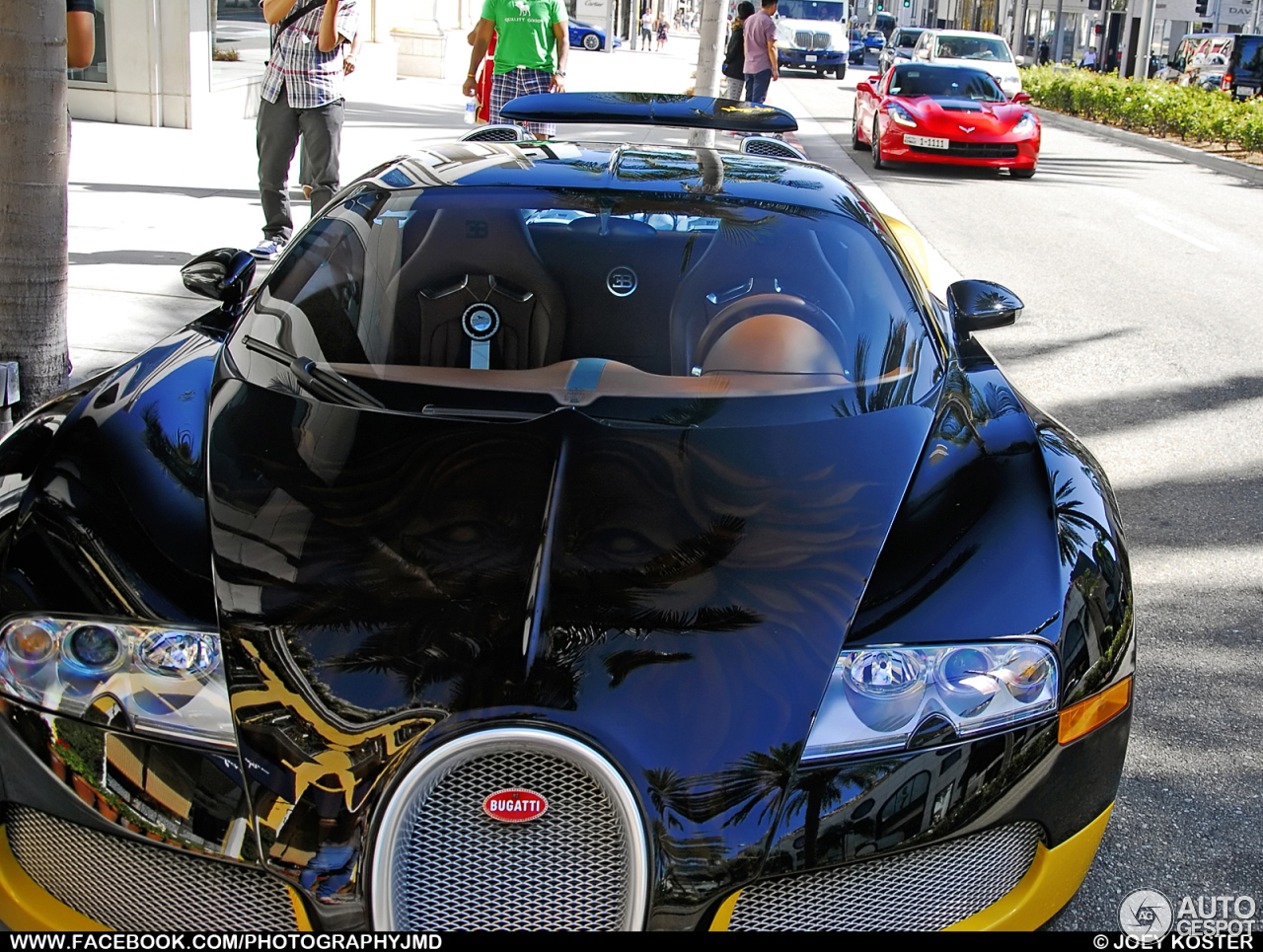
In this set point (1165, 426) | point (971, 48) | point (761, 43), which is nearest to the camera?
point (1165, 426)

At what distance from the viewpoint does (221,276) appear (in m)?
3.35

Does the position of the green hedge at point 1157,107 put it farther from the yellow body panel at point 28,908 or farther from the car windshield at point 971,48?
the yellow body panel at point 28,908

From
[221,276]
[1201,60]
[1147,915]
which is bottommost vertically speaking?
[1147,915]

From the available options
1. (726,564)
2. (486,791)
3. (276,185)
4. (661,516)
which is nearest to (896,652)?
(726,564)

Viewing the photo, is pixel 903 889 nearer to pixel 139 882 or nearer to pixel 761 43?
pixel 139 882

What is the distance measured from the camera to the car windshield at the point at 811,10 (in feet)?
135

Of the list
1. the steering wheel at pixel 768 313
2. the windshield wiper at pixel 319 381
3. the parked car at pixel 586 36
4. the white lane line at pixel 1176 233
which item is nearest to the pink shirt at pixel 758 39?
the white lane line at pixel 1176 233

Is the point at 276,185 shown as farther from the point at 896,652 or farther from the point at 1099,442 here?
the point at 896,652

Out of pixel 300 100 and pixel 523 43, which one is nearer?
pixel 300 100

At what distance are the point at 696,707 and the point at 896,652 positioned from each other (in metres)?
0.34

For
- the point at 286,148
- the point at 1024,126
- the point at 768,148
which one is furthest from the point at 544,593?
the point at 1024,126

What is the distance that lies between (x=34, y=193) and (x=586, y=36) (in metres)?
42.8

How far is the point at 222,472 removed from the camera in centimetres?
231

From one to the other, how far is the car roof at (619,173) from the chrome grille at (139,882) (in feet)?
5.85
